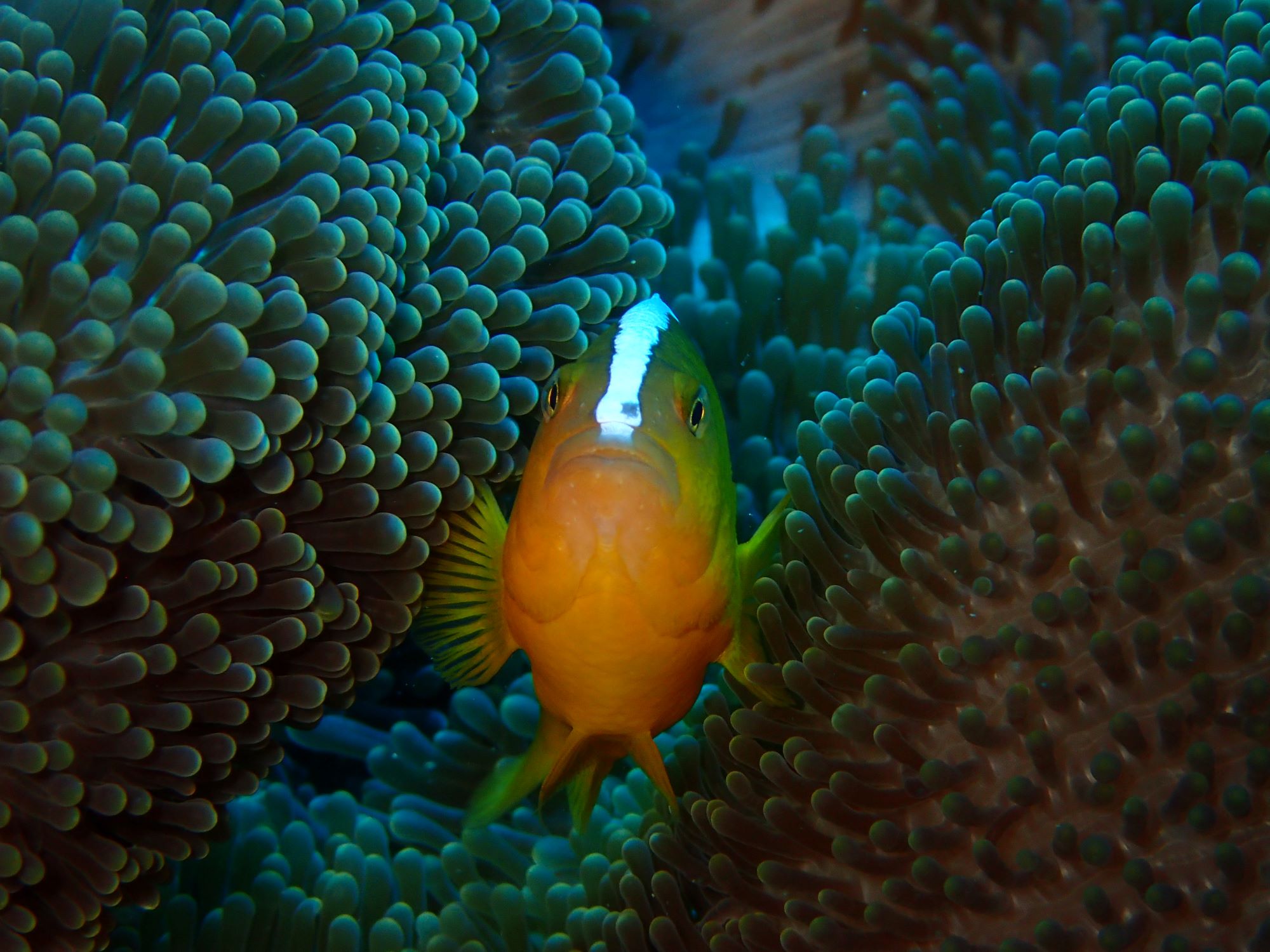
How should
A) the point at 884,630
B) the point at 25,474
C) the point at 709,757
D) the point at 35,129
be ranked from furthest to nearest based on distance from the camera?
the point at 709,757
the point at 884,630
the point at 35,129
the point at 25,474

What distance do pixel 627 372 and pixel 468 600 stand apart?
0.48 m

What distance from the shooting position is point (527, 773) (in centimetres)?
155

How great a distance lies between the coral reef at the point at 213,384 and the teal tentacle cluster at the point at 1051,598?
54 cm

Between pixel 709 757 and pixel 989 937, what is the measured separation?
1.51 feet

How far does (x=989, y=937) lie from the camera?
3.95 ft

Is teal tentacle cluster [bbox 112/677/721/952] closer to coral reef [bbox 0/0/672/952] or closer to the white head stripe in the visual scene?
coral reef [bbox 0/0/672/952]

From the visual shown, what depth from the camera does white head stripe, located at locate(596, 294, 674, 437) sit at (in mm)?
1083

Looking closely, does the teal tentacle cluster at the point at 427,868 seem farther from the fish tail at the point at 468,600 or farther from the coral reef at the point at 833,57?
the coral reef at the point at 833,57

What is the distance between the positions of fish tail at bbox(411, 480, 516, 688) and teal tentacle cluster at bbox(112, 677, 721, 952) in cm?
33

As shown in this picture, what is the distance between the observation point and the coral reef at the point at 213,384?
1139 millimetres

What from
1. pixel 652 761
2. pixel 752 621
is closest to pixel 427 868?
pixel 652 761

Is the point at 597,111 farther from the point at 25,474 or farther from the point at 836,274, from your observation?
the point at 25,474

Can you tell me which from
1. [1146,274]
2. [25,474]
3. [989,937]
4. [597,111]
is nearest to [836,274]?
[597,111]

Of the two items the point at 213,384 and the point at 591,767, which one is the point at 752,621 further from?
the point at 213,384
